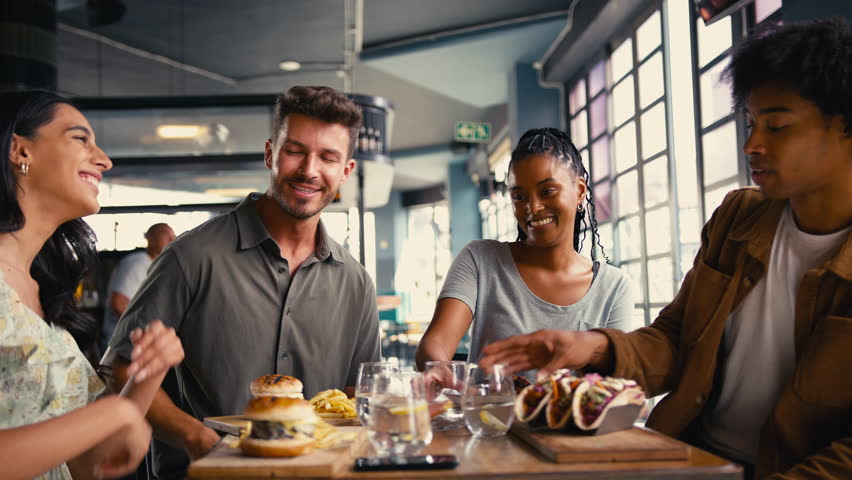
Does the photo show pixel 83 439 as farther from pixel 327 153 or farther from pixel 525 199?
pixel 525 199

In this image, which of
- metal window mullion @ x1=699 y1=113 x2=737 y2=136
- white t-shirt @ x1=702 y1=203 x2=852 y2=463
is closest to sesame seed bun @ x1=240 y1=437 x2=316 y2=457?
white t-shirt @ x1=702 y1=203 x2=852 y2=463

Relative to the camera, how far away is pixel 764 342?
1572 mm

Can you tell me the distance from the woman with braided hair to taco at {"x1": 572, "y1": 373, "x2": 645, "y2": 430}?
0.88 metres

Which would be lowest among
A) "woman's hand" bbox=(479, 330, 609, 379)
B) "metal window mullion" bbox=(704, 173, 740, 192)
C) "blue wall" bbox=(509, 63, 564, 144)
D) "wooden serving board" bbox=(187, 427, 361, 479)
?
"wooden serving board" bbox=(187, 427, 361, 479)

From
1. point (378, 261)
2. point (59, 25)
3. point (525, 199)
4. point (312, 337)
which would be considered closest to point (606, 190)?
point (525, 199)

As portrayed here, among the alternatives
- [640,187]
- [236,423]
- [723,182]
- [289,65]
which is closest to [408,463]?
[236,423]

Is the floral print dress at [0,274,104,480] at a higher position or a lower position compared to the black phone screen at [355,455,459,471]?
higher

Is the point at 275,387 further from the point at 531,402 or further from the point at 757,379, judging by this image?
the point at 757,379

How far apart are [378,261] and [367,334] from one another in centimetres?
1597

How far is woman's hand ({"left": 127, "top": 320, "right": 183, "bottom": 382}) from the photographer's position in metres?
1.34

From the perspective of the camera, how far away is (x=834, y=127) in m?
1.45

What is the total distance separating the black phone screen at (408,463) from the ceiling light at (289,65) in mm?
8322

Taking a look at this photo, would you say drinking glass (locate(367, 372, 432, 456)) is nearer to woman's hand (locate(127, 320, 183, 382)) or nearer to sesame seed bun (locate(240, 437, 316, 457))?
sesame seed bun (locate(240, 437, 316, 457))

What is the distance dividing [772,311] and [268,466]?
1112 millimetres
